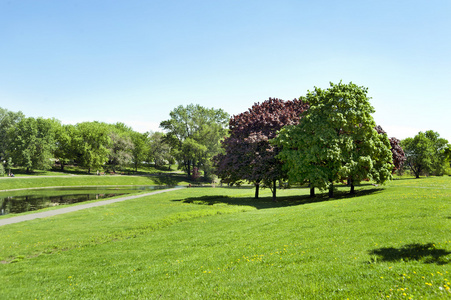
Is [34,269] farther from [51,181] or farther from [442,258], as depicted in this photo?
[51,181]

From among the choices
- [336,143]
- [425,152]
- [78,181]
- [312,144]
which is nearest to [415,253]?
[336,143]

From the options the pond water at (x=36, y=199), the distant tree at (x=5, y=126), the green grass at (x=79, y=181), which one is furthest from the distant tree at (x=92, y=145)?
the pond water at (x=36, y=199)

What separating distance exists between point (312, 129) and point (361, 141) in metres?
5.51

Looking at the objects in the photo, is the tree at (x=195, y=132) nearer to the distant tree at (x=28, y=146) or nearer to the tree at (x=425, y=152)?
the distant tree at (x=28, y=146)

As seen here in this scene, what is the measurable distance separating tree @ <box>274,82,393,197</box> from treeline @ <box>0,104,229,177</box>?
48386 millimetres

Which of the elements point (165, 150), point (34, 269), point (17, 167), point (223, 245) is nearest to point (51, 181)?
point (17, 167)

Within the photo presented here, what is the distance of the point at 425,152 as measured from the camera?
61.2 meters

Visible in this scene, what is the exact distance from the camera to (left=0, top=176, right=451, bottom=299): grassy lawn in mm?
7348

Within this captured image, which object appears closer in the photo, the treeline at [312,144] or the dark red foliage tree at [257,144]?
the treeline at [312,144]

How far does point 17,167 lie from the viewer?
Result: 82.2 m

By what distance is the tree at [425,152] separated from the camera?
202 feet

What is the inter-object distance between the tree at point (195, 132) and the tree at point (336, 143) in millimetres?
49710

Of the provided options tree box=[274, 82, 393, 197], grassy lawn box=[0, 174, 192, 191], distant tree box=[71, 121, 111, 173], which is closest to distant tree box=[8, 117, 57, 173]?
distant tree box=[71, 121, 111, 173]

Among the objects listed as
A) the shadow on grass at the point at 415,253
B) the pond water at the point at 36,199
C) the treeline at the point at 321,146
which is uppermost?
the treeline at the point at 321,146
